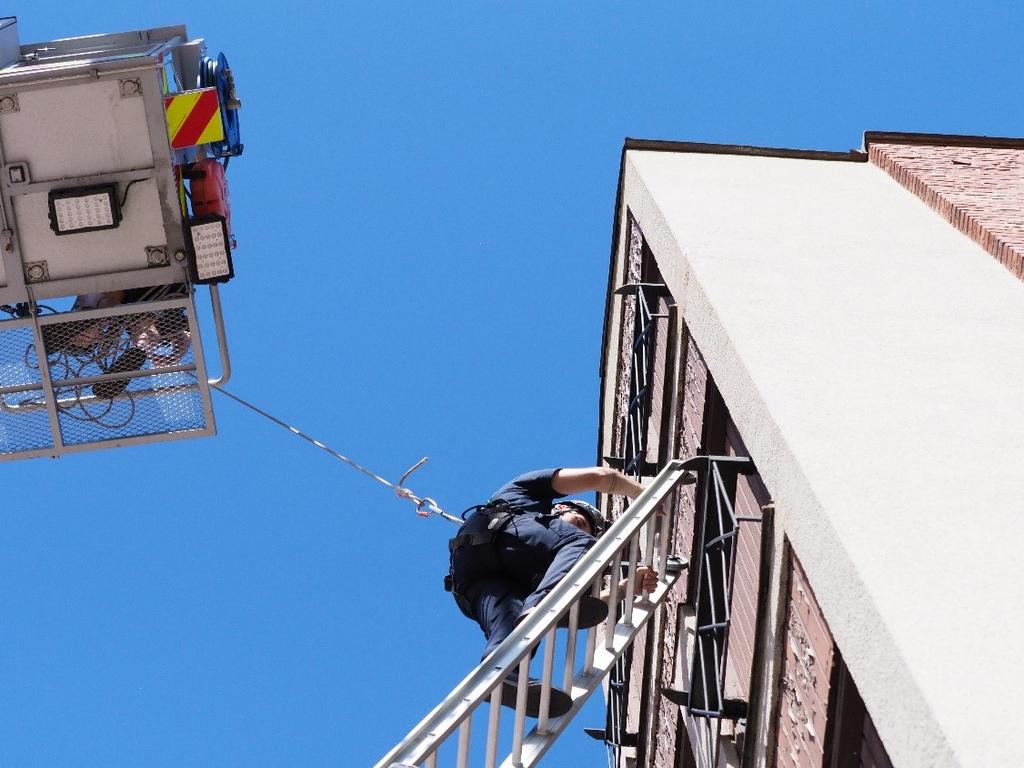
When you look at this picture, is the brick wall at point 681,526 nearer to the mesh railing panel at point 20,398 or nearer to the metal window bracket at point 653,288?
the metal window bracket at point 653,288

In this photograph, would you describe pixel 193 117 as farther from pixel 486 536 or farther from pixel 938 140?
pixel 938 140

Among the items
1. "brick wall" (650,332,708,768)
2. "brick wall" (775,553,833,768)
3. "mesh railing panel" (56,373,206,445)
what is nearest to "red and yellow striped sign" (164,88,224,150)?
"mesh railing panel" (56,373,206,445)

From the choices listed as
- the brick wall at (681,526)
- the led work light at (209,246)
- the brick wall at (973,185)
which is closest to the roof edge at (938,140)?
the brick wall at (973,185)

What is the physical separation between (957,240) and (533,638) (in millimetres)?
4452

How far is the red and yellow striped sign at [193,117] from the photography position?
818cm

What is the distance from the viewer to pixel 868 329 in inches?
276

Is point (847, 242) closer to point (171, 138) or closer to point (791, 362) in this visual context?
point (791, 362)

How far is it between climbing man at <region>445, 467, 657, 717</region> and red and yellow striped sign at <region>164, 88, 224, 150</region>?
107 inches

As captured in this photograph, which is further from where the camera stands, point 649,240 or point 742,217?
point 649,240

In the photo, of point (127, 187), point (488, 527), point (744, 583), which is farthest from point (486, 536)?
point (127, 187)

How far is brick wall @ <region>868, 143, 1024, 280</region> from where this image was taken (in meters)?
8.70

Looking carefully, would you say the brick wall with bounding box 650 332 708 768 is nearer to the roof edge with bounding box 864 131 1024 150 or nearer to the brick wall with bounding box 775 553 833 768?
the brick wall with bounding box 775 553 833 768

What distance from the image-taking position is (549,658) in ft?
Answer: 21.2

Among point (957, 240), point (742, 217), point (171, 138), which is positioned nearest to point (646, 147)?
point (742, 217)
